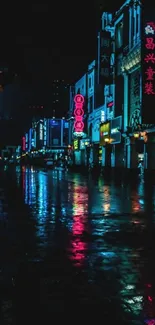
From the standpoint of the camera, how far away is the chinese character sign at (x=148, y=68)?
37.0 meters

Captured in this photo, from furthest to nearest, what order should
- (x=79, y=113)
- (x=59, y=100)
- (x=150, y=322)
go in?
(x=59, y=100) → (x=79, y=113) → (x=150, y=322)

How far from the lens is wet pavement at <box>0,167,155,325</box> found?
472cm

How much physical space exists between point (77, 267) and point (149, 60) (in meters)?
32.3

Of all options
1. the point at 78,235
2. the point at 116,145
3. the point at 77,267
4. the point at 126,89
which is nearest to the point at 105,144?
the point at 116,145

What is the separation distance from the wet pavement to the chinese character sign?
25693 millimetres

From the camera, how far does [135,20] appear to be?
161 feet

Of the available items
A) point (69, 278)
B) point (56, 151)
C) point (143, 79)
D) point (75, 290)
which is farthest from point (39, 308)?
point (56, 151)

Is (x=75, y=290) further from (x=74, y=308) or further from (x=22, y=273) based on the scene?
(x=22, y=273)

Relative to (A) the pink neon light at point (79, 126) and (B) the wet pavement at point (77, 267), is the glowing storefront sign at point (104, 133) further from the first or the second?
(B) the wet pavement at point (77, 267)

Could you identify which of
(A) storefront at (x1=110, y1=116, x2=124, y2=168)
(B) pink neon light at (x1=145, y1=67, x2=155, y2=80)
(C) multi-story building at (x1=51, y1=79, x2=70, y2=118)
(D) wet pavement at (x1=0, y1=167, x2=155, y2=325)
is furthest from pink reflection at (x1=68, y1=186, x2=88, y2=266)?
(C) multi-story building at (x1=51, y1=79, x2=70, y2=118)

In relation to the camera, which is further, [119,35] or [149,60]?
[119,35]

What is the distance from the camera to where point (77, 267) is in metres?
6.72

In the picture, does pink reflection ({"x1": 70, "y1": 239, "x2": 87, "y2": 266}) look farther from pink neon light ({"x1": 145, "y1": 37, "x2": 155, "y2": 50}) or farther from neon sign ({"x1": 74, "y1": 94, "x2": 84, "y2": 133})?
→ neon sign ({"x1": 74, "y1": 94, "x2": 84, "y2": 133})

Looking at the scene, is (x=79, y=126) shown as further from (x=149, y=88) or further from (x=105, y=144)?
(x=149, y=88)
